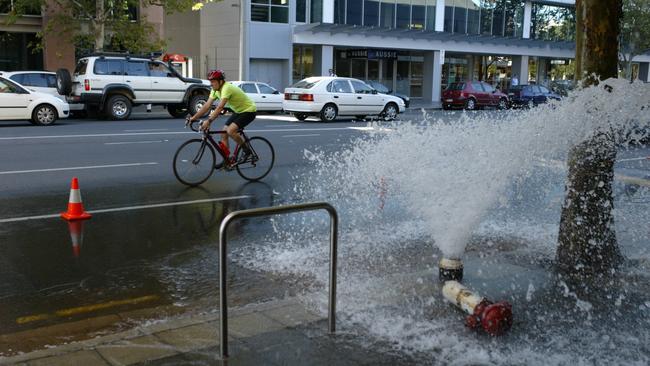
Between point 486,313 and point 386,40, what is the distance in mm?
35571

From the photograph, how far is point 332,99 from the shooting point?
895 inches

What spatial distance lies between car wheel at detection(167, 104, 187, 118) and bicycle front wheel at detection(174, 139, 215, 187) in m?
14.2

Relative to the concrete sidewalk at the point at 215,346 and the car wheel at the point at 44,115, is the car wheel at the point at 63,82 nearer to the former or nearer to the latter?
the car wheel at the point at 44,115

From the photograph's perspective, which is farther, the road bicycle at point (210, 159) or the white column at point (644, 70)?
the white column at point (644, 70)

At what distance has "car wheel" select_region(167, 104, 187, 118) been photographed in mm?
23898

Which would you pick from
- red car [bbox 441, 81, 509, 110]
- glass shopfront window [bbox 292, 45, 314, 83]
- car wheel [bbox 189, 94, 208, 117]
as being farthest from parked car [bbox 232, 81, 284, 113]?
glass shopfront window [bbox 292, 45, 314, 83]

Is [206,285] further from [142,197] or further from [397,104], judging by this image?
[397,104]

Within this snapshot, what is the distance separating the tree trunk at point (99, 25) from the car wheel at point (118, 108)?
4.21 metres

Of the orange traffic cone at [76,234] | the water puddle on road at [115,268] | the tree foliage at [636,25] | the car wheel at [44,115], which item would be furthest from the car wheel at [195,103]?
the tree foliage at [636,25]

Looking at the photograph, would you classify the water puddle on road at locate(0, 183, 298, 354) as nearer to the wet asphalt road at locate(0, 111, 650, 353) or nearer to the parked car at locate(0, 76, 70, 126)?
the wet asphalt road at locate(0, 111, 650, 353)

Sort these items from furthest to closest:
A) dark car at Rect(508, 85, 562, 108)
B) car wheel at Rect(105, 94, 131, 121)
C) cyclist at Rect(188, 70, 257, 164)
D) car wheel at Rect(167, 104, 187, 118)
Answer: dark car at Rect(508, 85, 562, 108)
car wheel at Rect(167, 104, 187, 118)
car wheel at Rect(105, 94, 131, 121)
cyclist at Rect(188, 70, 257, 164)

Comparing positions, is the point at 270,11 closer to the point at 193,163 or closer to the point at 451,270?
the point at 193,163

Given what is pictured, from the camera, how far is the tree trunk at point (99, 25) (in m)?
24.7

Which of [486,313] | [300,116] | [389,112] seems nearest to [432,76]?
[389,112]
